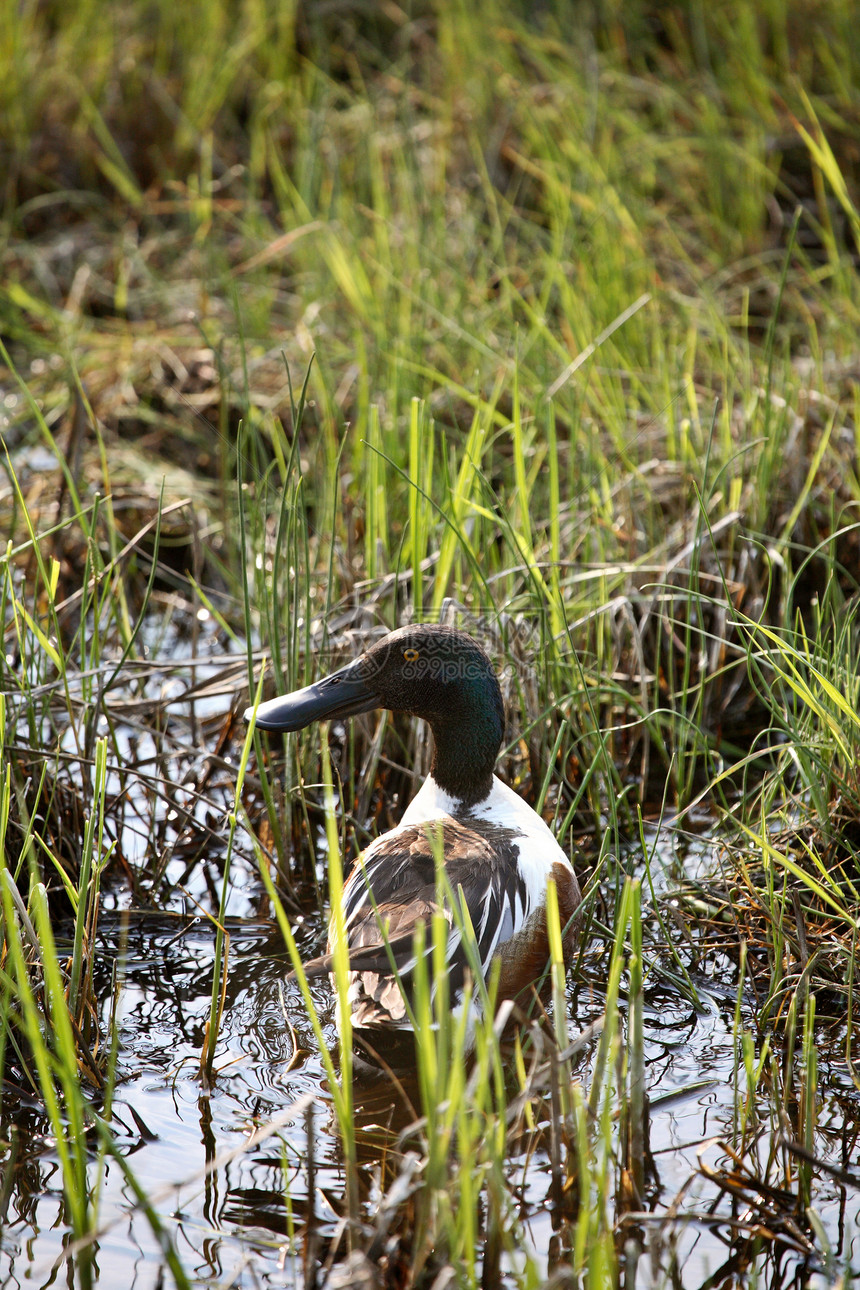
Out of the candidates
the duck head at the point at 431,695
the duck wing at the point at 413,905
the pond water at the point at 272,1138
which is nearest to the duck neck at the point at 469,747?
the duck head at the point at 431,695

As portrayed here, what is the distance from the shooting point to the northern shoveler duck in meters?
2.39

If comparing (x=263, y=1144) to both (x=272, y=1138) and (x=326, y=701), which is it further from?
(x=326, y=701)

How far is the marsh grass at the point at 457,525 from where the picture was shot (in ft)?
6.81

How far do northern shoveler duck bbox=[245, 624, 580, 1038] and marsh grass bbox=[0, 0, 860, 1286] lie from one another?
0.12m

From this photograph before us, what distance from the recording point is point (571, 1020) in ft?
8.39

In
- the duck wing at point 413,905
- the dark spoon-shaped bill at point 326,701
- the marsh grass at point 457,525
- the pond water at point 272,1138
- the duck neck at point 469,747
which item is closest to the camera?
the pond water at point 272,1138

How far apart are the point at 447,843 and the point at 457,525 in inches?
30.4

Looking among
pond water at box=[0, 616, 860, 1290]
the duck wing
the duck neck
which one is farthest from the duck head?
pond water at box=[0, 616, 860, 1290]

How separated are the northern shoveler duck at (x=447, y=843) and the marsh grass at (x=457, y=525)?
0.12 metres

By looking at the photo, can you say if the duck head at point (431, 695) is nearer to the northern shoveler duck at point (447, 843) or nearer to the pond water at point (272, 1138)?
the northern shoveler duck at point (447, 843)

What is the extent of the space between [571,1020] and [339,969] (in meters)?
0.97

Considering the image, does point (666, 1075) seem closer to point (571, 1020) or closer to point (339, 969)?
point (571, 1020)

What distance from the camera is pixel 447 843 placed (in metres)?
2.64

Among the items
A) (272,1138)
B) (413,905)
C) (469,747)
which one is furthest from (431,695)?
(272,1138)
